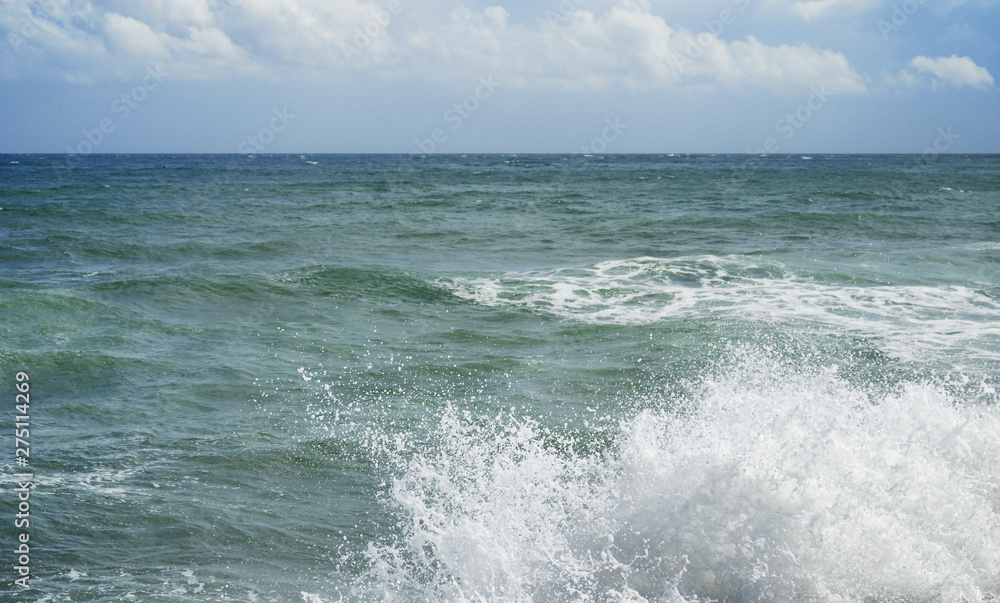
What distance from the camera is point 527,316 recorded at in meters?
11.4

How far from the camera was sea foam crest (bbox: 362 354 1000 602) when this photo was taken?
13.7ft

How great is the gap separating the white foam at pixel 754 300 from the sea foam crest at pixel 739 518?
14.4 feet

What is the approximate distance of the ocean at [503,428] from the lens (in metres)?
4.40

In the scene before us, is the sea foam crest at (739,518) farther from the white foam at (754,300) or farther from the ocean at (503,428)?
the white foam at (754,300)

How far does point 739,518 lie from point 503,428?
2719 millimetres

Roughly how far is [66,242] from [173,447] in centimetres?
1503

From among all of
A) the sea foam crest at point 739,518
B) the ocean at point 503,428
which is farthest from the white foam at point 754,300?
the sea foam crest at point 739,518

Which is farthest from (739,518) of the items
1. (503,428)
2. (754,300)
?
(754,300)

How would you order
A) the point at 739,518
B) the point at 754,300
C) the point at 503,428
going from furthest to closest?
the point at 754,300, the point at 503,428, the point at 739,518

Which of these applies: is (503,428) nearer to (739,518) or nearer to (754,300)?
(739,518)

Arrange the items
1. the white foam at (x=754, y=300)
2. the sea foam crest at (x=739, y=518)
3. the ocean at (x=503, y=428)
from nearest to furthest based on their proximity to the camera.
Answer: the sea foam crest at (x=739, y=518) < the ocean at (x=503, y=428) < the white foam at (x=754, y=300)

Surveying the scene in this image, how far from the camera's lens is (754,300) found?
12.2 metres

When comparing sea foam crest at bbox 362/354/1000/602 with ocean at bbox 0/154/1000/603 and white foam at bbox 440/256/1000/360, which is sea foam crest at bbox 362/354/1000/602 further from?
white foam at bbox 440/256/1000/360

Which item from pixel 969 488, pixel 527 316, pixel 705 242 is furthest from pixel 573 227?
pixel 969 488
